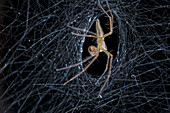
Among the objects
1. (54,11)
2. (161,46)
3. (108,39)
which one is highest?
(54,11)

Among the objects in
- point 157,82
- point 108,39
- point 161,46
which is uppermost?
point 108,39

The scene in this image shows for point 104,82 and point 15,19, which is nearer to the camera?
point 15,19

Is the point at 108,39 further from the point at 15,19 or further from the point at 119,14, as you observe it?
the point at 15,19

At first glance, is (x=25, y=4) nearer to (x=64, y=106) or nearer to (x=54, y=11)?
(x=54, y=11)

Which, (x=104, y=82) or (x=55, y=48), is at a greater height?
(x=55, y=48)

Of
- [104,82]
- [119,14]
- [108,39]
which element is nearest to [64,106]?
[104,82]

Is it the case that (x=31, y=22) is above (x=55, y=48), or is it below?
above

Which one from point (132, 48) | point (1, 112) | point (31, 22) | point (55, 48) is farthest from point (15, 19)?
Result: point (132, 48)
